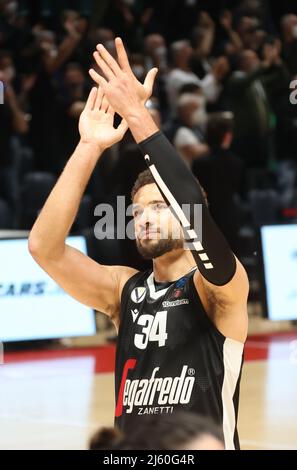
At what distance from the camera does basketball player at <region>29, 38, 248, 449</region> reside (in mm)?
3994

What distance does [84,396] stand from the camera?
9.02 meters

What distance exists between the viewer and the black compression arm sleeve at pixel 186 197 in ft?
12.1

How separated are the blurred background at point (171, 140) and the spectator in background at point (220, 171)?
0.01 m

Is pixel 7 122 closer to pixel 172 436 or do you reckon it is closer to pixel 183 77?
pixel 183 77

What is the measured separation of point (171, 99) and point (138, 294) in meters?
11.1

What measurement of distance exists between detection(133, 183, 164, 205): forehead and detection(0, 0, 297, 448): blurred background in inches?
129

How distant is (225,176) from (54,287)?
225 cm

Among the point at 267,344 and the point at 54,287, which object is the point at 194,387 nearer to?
the point at 54,287

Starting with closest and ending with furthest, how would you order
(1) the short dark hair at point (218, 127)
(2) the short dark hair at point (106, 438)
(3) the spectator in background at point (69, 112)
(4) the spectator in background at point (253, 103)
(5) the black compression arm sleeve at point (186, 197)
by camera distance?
(2) the short dark hair at point (106, 438) → (5) the black compression arm sleeve at point (186, 197) → (1) the short dark hair at point (218, 127) → (3) the spectator in background at point (69, 112) → (4) the spectator in background at point (253, 103)

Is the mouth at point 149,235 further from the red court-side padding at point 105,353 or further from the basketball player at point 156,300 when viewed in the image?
the red court-side padding at point 105,353

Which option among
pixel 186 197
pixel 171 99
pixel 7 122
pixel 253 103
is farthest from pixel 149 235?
pixel 171 99

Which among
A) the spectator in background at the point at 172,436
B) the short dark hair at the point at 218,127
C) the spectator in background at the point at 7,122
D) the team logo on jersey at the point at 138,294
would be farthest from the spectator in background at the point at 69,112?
the spectator in background at the point at 172,436

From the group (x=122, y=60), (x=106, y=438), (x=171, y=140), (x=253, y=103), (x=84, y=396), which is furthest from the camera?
(x=253, y=103)

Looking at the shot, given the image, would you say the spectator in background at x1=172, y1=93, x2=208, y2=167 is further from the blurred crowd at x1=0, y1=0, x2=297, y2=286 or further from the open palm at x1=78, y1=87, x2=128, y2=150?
the open palm at x1=78, y1=87, x2=128, y2=150
